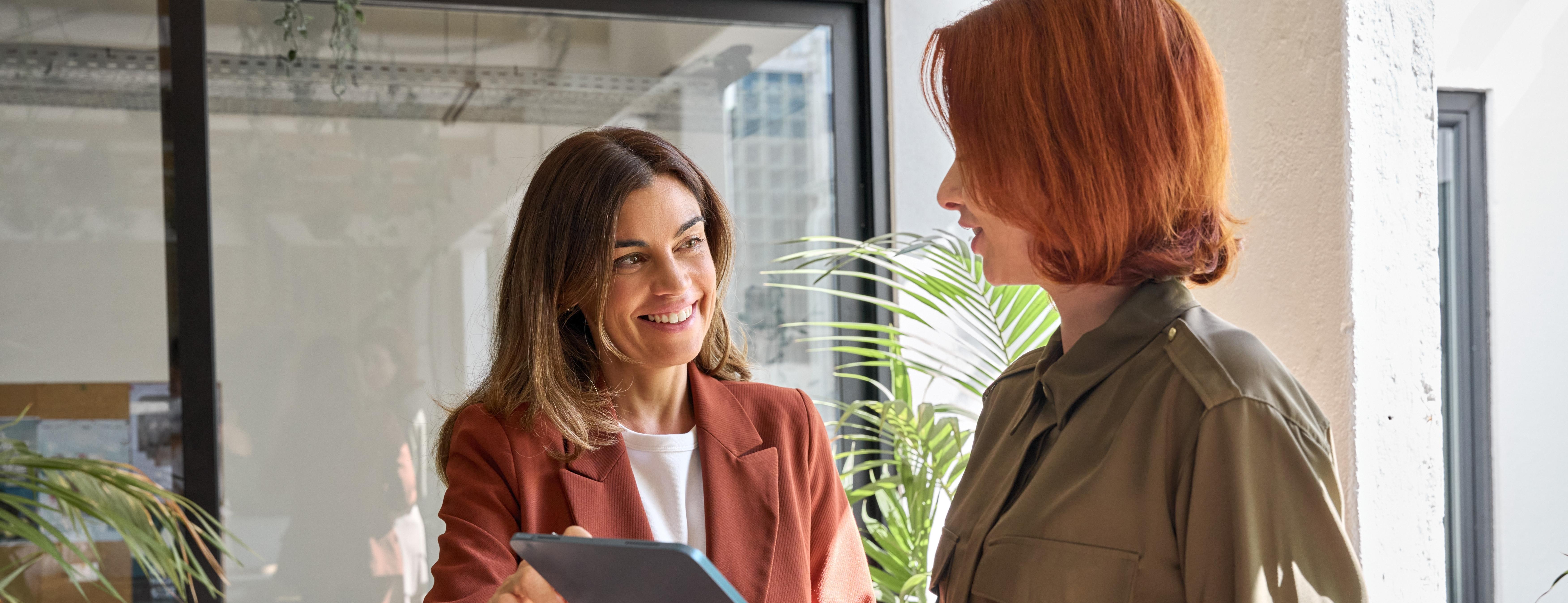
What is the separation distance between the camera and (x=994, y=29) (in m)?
0.91

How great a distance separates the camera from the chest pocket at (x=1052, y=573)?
83 centimetres

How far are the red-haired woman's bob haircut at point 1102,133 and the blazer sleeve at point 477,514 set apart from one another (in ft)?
2.45

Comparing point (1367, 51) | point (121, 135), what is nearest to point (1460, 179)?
point (1367, 51)

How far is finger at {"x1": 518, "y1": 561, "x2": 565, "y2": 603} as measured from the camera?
1.17 meters

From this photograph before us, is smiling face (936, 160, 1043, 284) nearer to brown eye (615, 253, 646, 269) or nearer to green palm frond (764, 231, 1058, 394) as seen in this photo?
brown eye (615, 253, 646, 269)

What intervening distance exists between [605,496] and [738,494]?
0.17 meters

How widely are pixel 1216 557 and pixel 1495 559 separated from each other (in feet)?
7.75

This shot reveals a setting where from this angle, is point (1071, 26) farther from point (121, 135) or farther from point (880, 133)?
point (121, 135)

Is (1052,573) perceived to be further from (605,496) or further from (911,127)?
(911,127)

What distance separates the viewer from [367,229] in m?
2.66

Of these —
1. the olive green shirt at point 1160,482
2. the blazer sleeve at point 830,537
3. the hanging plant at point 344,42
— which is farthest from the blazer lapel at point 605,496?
the hanging plant at point 344,42

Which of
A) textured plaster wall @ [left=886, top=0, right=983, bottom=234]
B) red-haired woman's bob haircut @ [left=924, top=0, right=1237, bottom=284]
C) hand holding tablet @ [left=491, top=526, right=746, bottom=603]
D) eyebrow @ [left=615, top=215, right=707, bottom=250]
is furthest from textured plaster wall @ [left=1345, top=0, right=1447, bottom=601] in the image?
textured plaster wall @ [left=886, top=0, right=983, bottom=234]

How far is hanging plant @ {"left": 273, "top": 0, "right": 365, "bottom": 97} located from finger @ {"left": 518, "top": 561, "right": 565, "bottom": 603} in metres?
1.85

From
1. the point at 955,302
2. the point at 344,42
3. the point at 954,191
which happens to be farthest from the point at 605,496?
the point at 344,42
